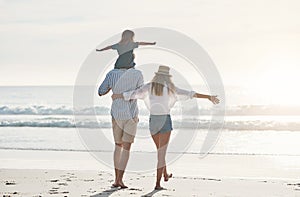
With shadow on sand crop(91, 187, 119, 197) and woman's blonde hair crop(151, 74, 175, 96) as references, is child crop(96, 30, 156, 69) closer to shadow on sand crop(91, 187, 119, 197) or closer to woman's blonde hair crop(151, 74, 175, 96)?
woman's blonde hair crop(151, 74, 175, 96)

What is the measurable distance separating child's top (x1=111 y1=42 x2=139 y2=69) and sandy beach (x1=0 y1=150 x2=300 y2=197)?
1.73 m

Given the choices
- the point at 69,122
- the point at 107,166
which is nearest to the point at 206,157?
the point at 107,166

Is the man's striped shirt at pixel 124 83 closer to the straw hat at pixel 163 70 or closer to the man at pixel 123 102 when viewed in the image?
the man at pixel 123 102

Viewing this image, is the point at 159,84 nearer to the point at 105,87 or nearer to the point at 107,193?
the point at 105,87

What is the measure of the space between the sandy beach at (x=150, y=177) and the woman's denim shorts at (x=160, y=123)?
832mm

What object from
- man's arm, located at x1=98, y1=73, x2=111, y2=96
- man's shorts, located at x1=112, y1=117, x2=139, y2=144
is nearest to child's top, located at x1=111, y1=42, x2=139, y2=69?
man's arm, located at x1=98, y1=73, x2=111, y2=96

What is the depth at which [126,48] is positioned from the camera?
8.84m

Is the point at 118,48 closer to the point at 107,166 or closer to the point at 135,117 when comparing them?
the point at 135,117

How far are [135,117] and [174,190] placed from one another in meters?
1.14

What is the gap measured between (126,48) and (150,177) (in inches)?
101

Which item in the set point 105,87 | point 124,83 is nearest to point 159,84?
point 124,83

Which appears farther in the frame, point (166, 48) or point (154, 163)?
point (154, 163)

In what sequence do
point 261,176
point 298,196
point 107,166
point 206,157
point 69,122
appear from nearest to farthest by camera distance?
point 298,196 → point 261,176 → point 107,166 → point 206,157 → point 69,122

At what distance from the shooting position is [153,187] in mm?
9156
